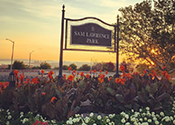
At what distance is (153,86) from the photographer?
5.61 metres

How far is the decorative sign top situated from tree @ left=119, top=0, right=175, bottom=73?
7727mm

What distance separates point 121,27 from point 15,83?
44.2 ft

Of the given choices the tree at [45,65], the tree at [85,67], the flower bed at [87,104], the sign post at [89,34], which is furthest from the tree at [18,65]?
the flower bed at [87,104]

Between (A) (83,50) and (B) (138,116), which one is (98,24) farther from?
(B) (138,116)

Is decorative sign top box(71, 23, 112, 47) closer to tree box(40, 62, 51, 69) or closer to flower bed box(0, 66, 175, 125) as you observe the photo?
flower bed box(0, 66, 175, 125)

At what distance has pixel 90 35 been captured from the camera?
9.81m

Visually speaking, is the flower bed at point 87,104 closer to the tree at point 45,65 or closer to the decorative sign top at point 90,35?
the decorative sign top at point 90,35

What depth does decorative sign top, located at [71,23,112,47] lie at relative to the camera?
31.0ft

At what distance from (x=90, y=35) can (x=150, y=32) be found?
913cm

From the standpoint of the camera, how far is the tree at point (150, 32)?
16.7 m

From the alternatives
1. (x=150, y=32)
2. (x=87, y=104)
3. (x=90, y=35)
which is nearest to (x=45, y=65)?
(x=150, y=32)

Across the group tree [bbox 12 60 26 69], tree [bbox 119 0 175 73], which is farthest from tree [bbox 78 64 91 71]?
tree [bbox 119 0 175 73]

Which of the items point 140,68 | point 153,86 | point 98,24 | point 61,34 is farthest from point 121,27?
point 153,86

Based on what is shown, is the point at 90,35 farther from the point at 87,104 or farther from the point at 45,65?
the point at 45,65
